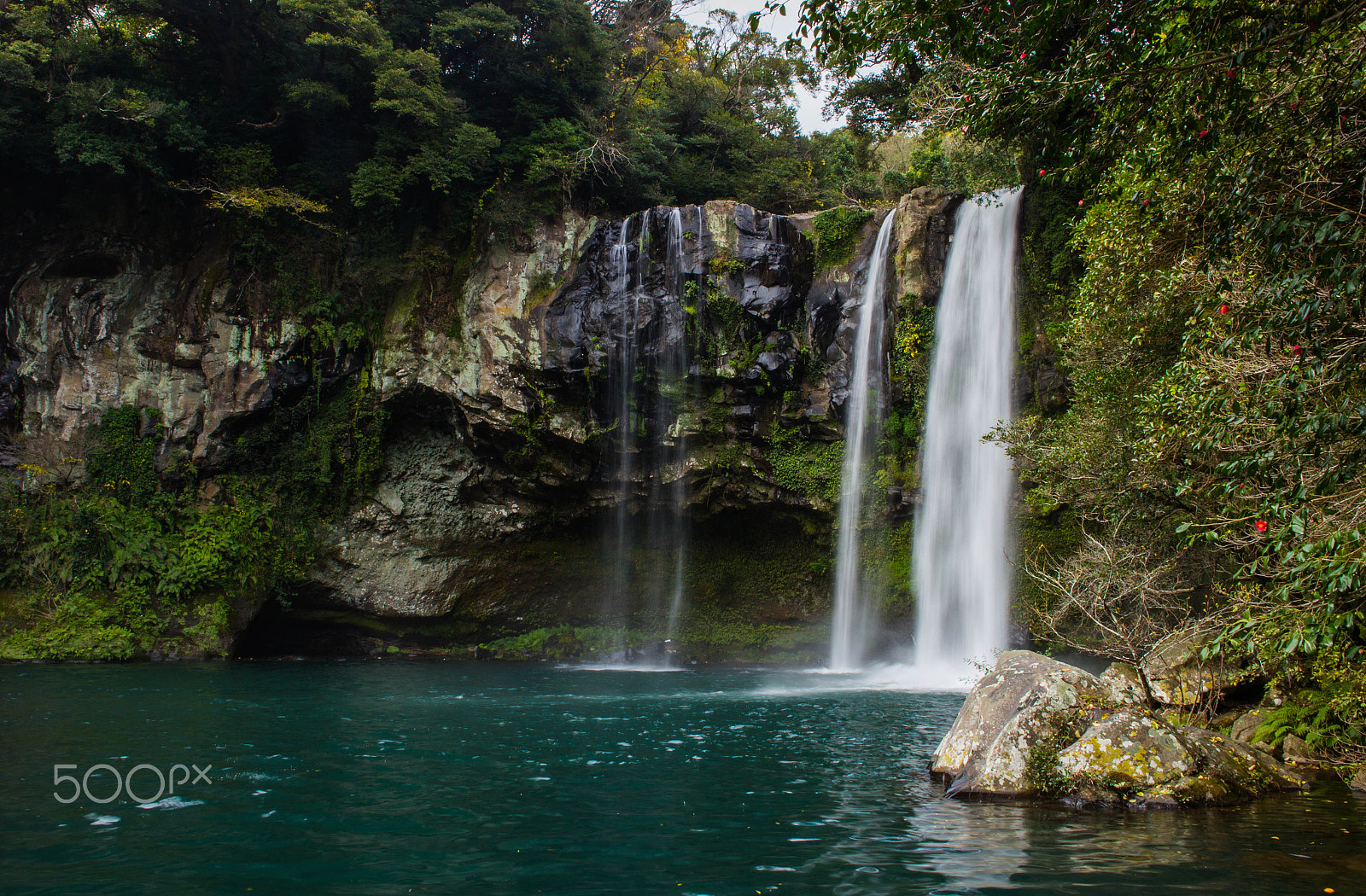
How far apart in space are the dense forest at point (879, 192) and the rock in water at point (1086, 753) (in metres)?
1.09

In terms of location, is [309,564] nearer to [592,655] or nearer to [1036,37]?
[592,655]

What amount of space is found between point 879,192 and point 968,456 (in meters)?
11.3

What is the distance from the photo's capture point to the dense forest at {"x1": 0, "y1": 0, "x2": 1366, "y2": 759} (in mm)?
5562

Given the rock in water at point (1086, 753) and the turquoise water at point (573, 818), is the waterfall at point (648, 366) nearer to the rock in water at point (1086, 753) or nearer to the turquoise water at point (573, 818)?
the turquoise water at point (573, 818)

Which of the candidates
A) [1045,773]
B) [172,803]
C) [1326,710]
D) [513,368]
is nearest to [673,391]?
[513,368]

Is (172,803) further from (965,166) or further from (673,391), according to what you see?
(965,166)

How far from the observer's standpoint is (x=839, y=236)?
18.7 meters

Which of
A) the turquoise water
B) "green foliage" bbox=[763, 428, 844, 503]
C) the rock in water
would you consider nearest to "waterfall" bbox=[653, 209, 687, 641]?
"green foliage" bbox=[763, 428, 844, 503]

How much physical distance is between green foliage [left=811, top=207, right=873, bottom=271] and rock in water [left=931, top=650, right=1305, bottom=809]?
42.4ft

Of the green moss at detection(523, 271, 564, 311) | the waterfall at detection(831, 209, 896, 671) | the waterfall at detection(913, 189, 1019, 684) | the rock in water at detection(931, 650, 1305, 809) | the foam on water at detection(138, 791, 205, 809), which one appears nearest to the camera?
the foam on water at detection(138, 791, 205, 809)

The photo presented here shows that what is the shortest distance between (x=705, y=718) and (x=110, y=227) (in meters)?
18.5

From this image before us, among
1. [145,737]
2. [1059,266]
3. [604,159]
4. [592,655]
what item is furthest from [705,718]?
[604,159]

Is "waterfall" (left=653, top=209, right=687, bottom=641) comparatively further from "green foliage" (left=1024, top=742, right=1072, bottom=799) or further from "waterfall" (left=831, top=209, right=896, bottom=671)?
"green foliage" (left=1024, top=742, right=1072, bottom=799)

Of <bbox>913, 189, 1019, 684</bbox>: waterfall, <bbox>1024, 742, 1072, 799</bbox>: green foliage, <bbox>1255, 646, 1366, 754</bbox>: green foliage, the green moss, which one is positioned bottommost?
<bbox>1024, 742, 1072, 799</bbox>: green foliage
